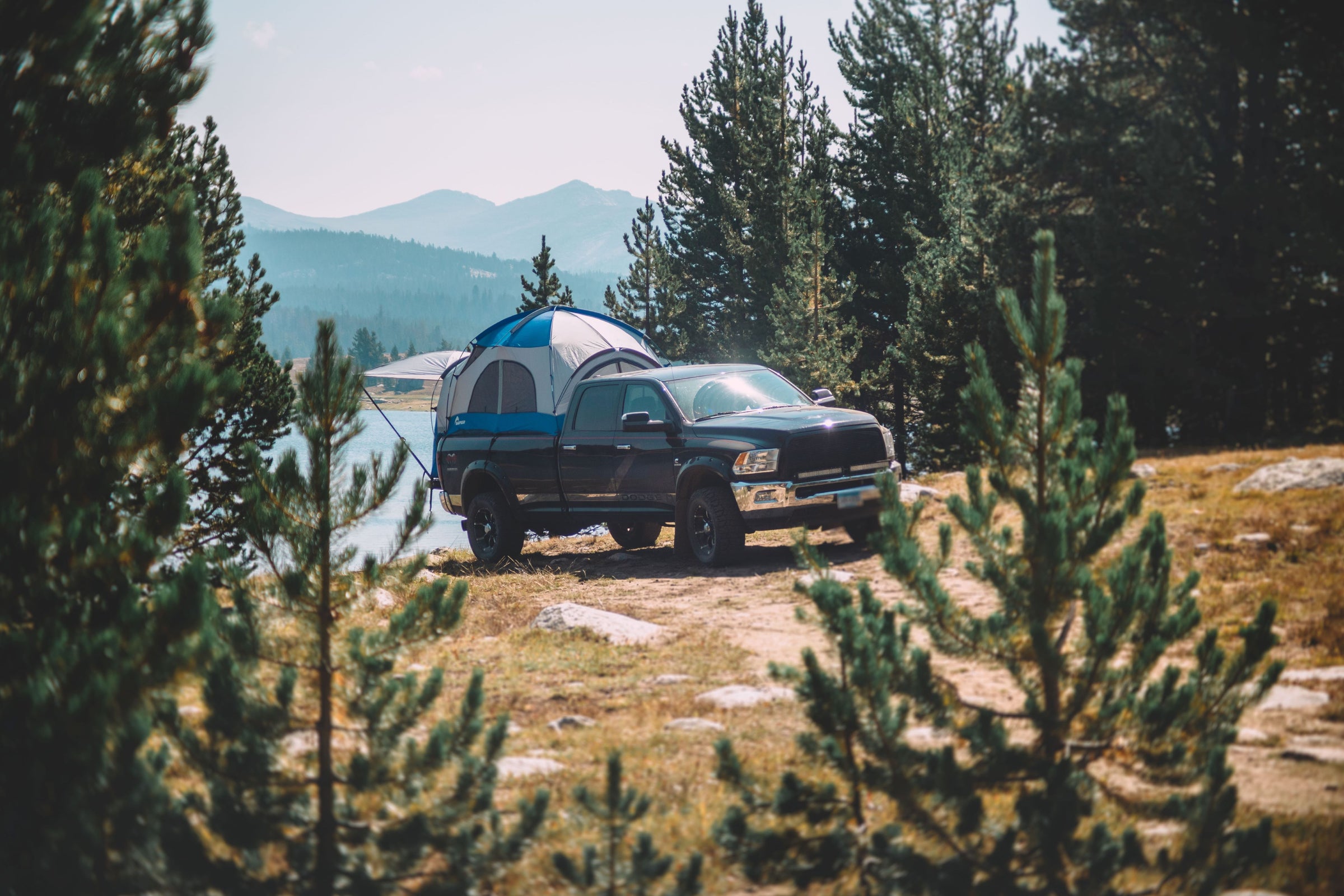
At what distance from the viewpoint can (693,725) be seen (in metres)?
5.55

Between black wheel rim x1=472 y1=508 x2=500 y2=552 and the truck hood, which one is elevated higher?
the truck hood

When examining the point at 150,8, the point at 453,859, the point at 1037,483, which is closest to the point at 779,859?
the point at 453,859

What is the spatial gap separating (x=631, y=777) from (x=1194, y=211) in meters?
15.6

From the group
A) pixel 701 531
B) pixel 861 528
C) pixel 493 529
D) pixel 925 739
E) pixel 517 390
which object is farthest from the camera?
pixel 517 390

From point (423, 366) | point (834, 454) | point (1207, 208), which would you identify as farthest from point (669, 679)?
point (423, 366)

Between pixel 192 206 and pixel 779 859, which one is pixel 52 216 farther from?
pixel 779 859

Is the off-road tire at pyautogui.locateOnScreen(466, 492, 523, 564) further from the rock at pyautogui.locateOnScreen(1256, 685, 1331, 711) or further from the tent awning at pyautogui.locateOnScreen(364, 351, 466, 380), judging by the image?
the rock at pyautogui.locateOnScreen(1256, 685, 1331, 711)

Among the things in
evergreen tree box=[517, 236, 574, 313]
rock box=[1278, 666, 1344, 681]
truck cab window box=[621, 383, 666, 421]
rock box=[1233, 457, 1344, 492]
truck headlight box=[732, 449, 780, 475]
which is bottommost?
rock box=[1278, 666, 1344, 681]

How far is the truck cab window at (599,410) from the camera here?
484 inches

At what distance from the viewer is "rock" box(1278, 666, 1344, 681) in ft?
18.0

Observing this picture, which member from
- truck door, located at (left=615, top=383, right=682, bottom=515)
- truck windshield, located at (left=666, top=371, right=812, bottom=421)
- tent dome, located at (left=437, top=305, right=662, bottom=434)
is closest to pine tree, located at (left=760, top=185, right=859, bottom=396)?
tent dome, located at (left=437, top=305, right=662, bottom=434)

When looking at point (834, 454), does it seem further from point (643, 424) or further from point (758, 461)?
point (643, 424)

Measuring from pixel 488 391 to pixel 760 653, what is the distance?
360 inches

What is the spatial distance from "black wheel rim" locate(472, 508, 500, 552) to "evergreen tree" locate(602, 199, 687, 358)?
67.6ft
